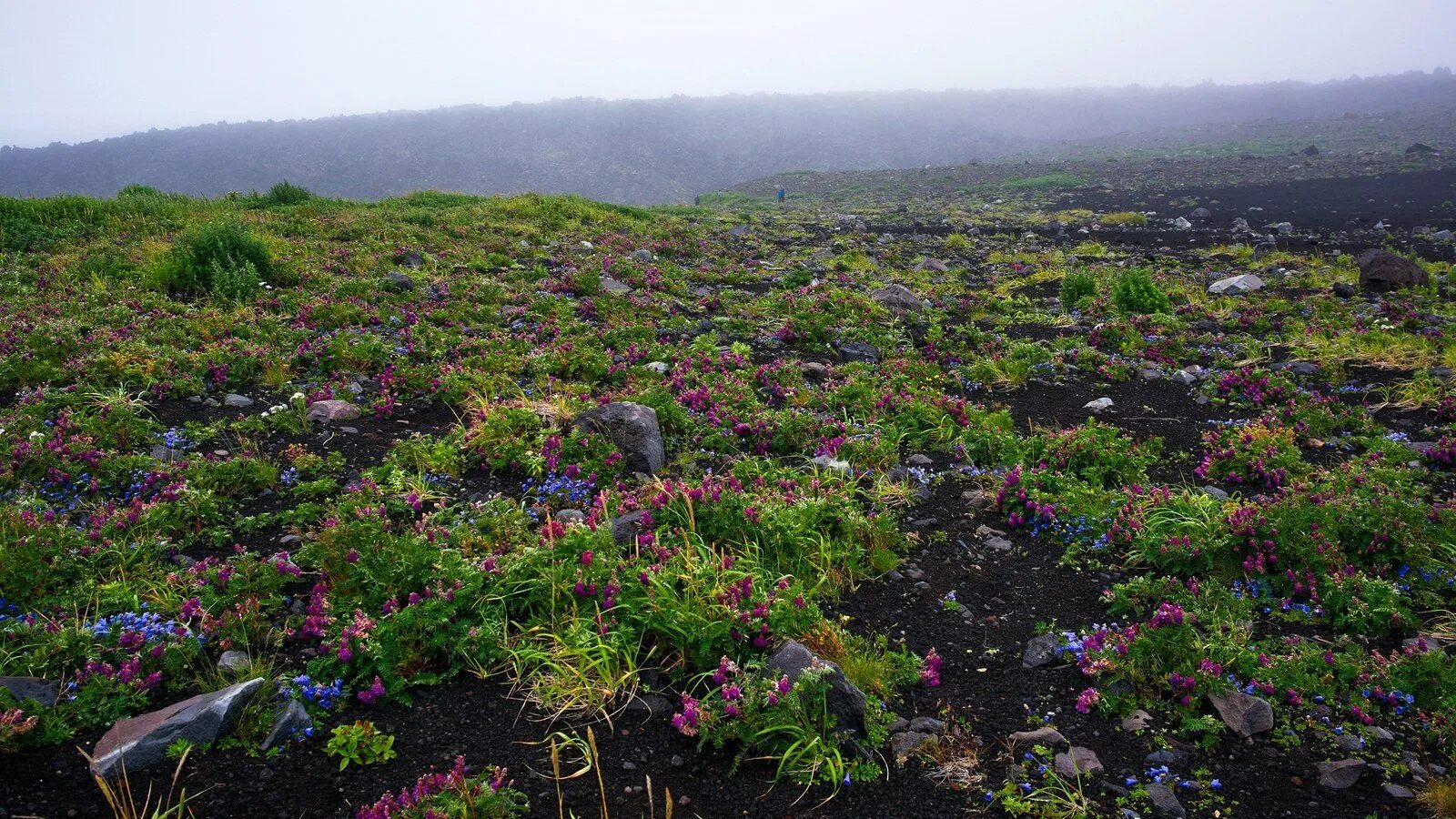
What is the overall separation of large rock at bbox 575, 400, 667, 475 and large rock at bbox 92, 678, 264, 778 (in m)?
3.34

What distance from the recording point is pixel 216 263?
10859 millimetres

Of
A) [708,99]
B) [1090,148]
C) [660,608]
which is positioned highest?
[708,99]

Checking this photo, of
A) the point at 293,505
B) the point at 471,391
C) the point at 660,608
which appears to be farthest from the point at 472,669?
the point at 471,391

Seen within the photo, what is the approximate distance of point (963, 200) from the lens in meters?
32.6

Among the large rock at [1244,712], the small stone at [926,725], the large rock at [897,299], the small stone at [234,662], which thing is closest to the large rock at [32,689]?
the small stone at [234,662]

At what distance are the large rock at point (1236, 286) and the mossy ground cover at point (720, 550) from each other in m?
2.50

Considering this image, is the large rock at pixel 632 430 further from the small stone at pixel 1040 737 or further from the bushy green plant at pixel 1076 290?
the bushy green plant at pixel 1076 290

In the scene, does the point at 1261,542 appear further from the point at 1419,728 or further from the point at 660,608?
the point at 660,608

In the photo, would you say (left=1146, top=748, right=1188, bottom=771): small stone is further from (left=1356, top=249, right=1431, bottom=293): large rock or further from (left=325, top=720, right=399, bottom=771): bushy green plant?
(left=1356, top=249, right=1431, bottom=293): large rock

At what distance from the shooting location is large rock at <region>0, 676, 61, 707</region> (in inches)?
138

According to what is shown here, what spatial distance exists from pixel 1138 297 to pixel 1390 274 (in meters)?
4.70

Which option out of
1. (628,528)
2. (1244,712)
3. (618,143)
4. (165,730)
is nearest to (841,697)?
(628,528)

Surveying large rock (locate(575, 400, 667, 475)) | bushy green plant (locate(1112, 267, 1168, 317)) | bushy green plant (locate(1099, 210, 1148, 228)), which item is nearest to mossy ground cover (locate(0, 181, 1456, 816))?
large rock (locate(575, 400, 667, 475))

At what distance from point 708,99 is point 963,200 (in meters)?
116
